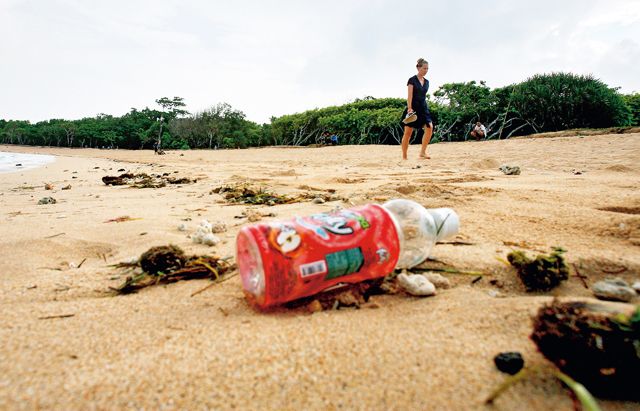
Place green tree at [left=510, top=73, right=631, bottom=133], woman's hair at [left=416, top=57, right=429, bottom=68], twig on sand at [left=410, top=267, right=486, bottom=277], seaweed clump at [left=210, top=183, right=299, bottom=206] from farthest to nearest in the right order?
green tree at [left=510, top=73, right=631, bottom=133] < woman's hair at [left=416, top=57, right=429, bottom=68] < seaweed clump at [left=210, top=183, right=299, bottom=206] < twig on sand at [left=410, top=267, right=486, bottom=277]

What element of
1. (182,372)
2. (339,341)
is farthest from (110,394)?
(339,341)

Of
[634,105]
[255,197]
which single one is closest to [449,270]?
[255,197]

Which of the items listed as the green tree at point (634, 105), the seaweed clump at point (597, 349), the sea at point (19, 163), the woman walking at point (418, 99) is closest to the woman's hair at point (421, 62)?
the woman walking at point (418, 99)

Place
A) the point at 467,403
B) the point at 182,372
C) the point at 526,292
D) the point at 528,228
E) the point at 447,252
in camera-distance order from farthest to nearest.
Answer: the point at 528,228 → the point at 447,252 → the point at 526,292 → the point at 182,372 → the point at 467,403

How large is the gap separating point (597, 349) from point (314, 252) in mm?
643

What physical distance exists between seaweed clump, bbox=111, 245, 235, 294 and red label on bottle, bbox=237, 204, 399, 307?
0.86ft

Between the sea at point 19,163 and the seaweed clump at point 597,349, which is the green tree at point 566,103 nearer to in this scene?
the seaweed clump at point 597,349

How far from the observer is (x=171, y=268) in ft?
4.52

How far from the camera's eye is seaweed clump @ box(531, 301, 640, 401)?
0.67 m

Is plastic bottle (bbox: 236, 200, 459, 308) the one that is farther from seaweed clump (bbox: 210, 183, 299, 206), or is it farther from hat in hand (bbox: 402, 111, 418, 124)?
hat in hand (bbox: 402, 111, 418, 124)

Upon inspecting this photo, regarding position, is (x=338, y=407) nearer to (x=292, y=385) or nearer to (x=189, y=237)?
(x=292, y=385)

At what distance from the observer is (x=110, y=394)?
71 cm

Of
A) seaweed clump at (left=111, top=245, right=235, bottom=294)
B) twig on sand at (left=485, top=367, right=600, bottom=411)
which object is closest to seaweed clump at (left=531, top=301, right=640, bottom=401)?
twig on sand at (left=485, top=367, right=600, bottom=411)

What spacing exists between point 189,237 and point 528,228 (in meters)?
1.62
